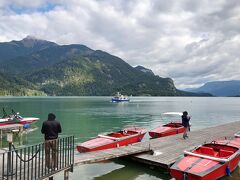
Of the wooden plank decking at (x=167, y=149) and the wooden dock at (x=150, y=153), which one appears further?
the wooden plank decking at (x=167, y=149)

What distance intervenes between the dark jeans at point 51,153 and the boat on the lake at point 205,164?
7.15 m

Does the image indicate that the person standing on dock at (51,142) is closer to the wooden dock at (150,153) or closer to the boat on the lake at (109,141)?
the wooden dock at (150,153)

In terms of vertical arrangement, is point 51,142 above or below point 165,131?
above

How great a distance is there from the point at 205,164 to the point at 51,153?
31.1 ft

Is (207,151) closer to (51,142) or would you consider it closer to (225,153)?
(225,153)

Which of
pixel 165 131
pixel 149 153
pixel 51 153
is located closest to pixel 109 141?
pixel 149 153

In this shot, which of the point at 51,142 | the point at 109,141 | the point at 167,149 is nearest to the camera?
the point at 51,142

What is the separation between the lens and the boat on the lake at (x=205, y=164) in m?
15.0

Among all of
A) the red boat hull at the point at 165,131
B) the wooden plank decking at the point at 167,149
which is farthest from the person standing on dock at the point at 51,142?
the red boat hull at the point at 165,131

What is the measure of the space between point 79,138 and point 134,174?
1953 cm

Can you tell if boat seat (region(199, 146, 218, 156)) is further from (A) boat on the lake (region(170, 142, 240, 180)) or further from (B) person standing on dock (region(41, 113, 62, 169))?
(B) person standing on dock (region(41, 113, 62, 169))

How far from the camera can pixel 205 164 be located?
15992 millimetres

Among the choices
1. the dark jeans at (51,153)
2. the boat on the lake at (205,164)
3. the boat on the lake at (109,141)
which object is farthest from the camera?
the boat on the lake at (109,141)

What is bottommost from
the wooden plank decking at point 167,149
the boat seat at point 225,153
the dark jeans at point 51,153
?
the wooden plank decking at point 167,149
